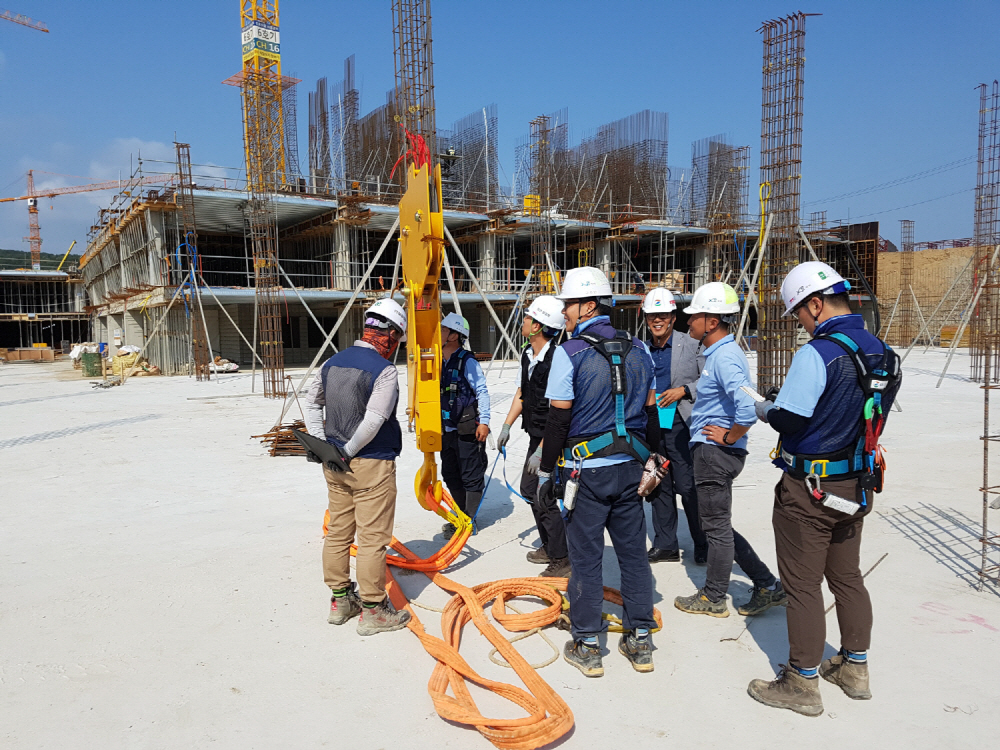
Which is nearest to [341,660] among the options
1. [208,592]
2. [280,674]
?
[280,674]

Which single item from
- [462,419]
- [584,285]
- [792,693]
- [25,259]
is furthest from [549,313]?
[25,259]

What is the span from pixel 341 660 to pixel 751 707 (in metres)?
1.95

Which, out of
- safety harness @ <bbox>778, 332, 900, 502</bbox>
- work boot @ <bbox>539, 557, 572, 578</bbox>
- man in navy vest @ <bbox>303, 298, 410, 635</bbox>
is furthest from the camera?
work boot @ <bbox>539, 557, 572, 578</bbox>

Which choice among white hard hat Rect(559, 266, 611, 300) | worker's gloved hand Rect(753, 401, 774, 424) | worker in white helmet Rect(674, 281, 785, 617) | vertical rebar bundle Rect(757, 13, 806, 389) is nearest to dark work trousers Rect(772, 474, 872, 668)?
worker's gloved hand Rect(753, 401, 774, 424)

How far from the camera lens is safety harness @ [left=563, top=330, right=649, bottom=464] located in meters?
2.99

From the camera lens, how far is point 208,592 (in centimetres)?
397

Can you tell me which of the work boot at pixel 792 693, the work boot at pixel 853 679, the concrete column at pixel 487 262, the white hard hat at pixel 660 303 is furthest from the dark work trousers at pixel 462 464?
the concrete column at pixel 487 262

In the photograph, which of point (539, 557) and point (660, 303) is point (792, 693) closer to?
point (539, 557)

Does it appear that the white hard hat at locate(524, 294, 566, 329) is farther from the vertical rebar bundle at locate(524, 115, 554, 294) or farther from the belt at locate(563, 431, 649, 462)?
the vertical rebar bundle at locate(524, 115, 554, 294)

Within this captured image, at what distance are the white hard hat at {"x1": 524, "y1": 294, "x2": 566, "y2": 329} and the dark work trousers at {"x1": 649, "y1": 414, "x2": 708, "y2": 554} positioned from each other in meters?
1.04

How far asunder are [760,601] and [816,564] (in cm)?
108

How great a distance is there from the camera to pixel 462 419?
15.9 feet

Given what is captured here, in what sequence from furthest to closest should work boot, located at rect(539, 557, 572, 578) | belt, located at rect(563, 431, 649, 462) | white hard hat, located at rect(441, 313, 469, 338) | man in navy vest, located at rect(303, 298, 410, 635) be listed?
white hard hat, located at rect(441, 313, 469, 338) < work boot, located at rect(539, 557, 572, 578) < man in navy vest, located at rect(303, 298, 410, 635) < belt, located at rect(563, 431, 649, 462)

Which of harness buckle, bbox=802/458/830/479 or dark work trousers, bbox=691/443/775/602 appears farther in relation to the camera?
dark work trousers, bbox=691/443/775/602
